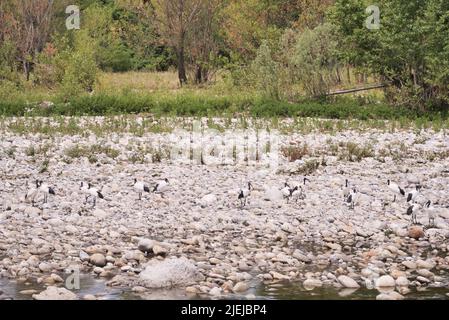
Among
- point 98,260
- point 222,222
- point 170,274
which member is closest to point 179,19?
point 222,222

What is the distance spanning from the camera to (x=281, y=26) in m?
38.9

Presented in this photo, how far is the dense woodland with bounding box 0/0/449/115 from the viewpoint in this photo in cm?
2500

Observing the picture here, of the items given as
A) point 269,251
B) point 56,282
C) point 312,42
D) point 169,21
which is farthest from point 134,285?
point 169,21

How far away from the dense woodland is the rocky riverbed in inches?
257

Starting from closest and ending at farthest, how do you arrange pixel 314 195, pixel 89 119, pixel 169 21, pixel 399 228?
1. pixel 399 228
2. pixel 314 195
3. pixel 89 119
4. pixel 169 21

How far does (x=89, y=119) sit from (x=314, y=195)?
36.5 ft

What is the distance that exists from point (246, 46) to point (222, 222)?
2647cm

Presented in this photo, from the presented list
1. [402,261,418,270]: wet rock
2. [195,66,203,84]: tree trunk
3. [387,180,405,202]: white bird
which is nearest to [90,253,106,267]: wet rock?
[402,261,418,270]: wet rock

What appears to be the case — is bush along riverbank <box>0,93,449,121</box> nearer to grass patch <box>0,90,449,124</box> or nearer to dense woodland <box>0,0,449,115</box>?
grass patch <box>0,90,449,124</box>

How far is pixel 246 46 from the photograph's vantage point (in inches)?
1500

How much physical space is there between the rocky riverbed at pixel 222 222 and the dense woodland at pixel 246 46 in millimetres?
6538

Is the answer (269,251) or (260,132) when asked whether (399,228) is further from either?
(260,132)

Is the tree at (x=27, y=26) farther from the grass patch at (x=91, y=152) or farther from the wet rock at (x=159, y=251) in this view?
the wet rock at (x=159, y=251)
